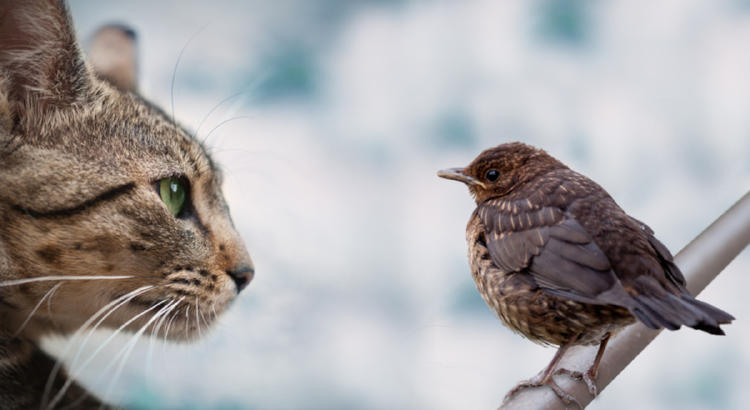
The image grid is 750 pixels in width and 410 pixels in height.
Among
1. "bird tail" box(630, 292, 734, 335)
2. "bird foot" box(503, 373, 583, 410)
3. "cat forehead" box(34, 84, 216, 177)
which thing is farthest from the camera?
"bird foot" box(503, 373, 583, 410)

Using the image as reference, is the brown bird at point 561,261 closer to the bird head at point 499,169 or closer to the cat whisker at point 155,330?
the bird head at point 499,169

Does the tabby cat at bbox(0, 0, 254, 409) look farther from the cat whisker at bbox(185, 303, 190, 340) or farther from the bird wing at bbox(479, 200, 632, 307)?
the bird wing at bbox(479, 200, 632, 307)

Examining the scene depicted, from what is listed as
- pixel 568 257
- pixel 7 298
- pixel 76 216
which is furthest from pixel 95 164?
pixel 568 257

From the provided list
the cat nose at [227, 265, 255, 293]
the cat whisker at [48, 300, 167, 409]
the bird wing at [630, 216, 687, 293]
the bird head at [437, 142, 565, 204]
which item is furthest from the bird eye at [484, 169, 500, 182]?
the cat whisker at [48, 300, 167, 409]

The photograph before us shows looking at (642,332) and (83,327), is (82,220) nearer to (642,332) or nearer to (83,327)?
(83,327)

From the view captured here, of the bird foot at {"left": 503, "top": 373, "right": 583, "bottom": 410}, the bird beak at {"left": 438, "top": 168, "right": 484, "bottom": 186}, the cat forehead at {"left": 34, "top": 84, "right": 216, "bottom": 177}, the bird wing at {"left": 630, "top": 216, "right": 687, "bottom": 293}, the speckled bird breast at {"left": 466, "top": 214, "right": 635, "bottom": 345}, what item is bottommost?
the bird foot at {"left": 503, "top": 373, "right": 583, "bottom": 410}

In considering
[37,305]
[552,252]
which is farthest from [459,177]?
[37,305]

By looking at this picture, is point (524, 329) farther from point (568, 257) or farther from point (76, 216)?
point (76, 216)
